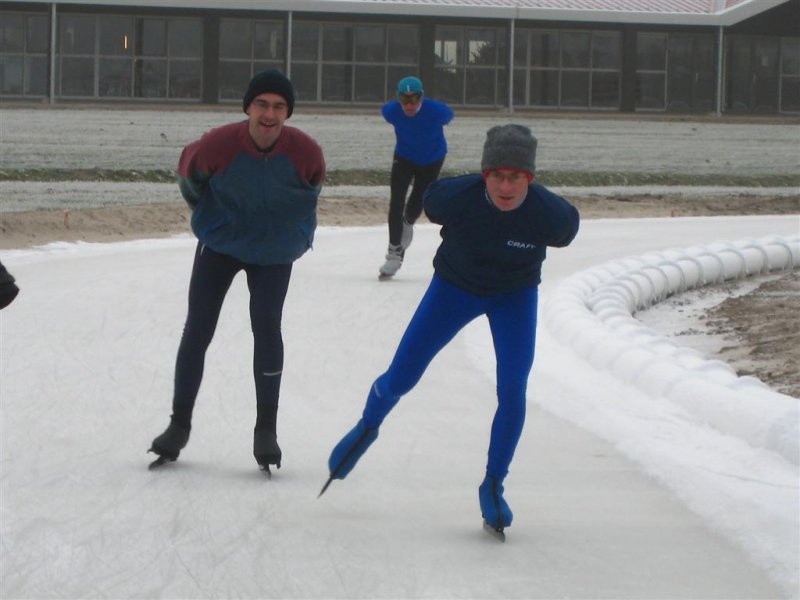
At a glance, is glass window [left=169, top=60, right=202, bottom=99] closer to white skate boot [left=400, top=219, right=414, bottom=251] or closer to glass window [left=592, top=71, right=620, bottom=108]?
glass window [left=592, top=71, right=620, bottom=108]

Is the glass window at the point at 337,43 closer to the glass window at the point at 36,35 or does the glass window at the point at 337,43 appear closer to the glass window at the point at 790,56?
the glass window at the point at 36,35

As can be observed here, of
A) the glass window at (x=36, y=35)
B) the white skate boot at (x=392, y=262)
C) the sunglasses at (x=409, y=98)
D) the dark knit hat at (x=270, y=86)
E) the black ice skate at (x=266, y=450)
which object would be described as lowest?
the black ice skate at (x=266, y=450)

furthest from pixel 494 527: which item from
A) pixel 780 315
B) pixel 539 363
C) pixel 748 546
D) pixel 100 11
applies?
pixel 100 11

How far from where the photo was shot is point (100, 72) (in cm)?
3538

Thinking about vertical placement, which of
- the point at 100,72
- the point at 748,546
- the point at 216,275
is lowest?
the point at 748,546

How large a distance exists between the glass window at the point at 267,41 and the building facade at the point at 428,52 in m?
0.02

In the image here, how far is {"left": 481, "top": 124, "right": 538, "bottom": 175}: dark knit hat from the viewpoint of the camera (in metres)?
4.98

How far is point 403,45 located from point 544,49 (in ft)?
11.2

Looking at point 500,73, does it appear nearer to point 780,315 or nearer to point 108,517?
point 780,315

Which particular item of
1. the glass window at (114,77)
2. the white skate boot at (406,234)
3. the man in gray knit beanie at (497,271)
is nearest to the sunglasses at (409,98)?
the white skate boot at (406,234)

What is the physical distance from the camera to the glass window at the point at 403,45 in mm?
36531

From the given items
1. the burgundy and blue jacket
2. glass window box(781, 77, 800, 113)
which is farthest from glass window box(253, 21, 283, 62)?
the burgundy and blue jacket

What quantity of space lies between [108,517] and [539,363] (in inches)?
163

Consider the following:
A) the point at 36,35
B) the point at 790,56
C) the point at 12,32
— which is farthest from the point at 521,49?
the point at 12,32
